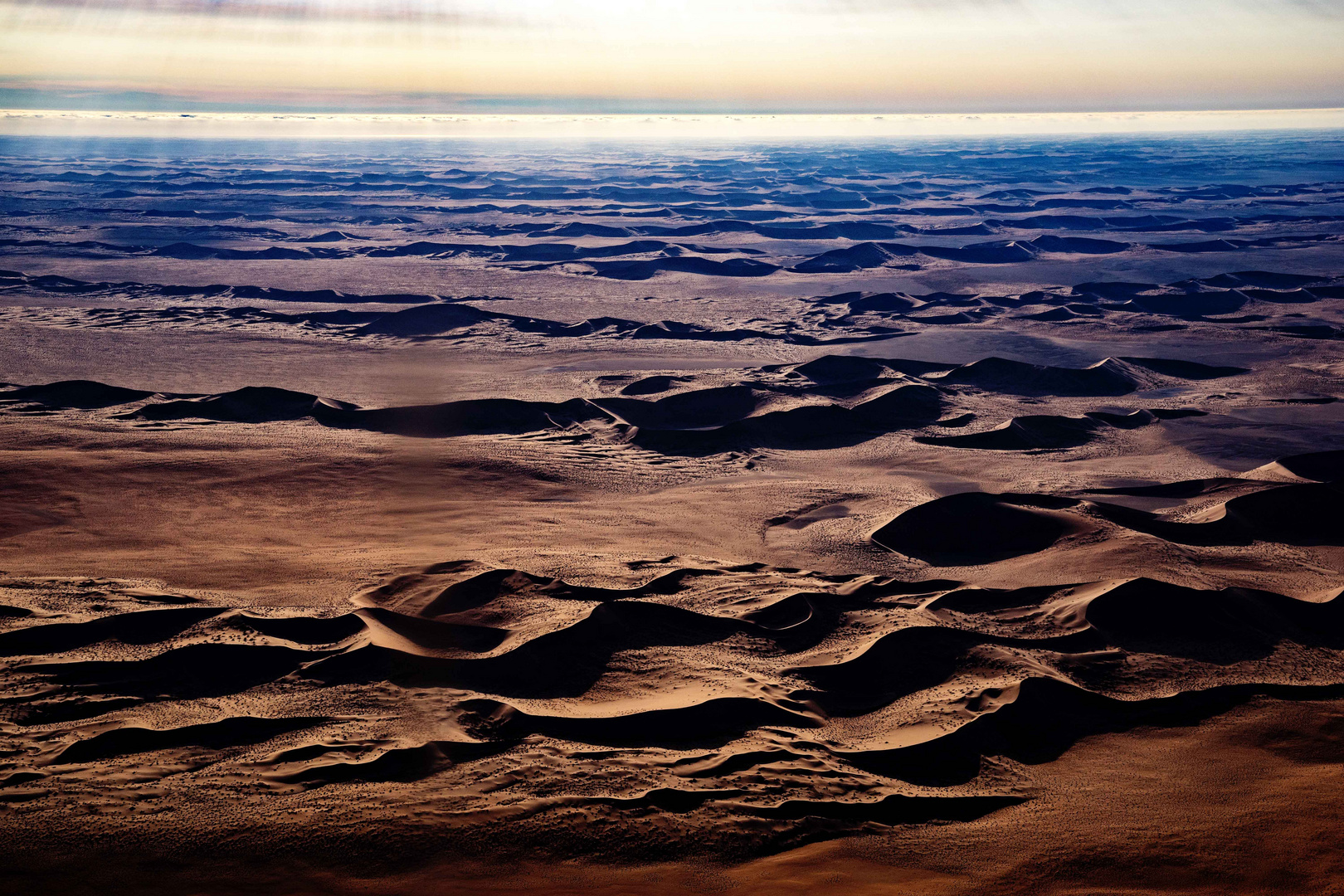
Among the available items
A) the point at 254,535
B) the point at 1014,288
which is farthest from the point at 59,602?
the point at 1014,288

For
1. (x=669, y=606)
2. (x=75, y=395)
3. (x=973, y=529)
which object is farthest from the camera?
(x=75, y=395)

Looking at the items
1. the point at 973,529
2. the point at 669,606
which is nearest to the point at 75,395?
the point at 669,606

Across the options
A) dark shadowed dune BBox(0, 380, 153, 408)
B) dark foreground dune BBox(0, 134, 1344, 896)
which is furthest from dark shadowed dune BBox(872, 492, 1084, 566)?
dark shadowed dune BBox(0, 380, 153, 408)

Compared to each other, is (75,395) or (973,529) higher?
(75,395)

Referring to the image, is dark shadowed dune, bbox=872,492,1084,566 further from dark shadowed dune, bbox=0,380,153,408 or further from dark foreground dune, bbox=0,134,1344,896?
dark shadowed dune, bbox=0,380,153,408

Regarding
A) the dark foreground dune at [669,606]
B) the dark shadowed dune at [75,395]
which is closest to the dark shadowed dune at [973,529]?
the dark foreground dune at [669,606]

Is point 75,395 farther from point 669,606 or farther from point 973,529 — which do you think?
point 973,529

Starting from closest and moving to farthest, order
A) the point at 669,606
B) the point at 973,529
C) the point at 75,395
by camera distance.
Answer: the point at 669,606 < the point at 973,529 < the point at 75,395

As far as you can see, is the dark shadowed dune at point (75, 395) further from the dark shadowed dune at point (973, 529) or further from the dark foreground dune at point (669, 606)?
the dark shadowed dune at point (973, 529)

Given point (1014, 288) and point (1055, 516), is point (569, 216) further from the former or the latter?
point (1055, 516)
